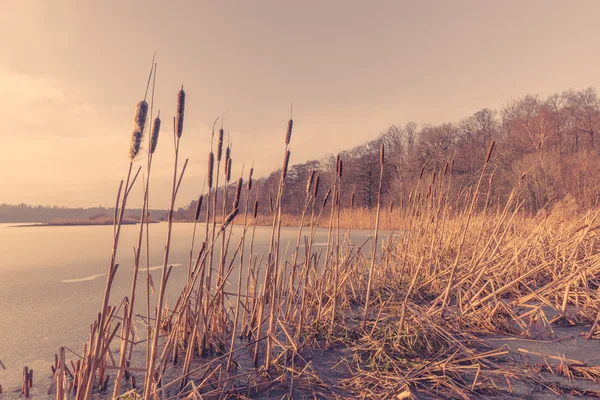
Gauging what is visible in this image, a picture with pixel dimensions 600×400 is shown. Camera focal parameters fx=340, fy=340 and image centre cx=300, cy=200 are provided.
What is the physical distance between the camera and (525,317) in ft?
5.99

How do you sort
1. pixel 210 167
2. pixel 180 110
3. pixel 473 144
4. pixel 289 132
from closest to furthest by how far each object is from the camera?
pixel 180 110 → pixel 210 167 → pixel 289 132 → pixel 473 144

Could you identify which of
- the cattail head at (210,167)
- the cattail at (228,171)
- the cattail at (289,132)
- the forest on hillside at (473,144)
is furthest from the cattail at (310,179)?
the forest on hillside at (473,144)

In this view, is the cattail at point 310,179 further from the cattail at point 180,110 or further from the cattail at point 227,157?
the cattail at point 180,110

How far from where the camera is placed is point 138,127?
0.72 metres

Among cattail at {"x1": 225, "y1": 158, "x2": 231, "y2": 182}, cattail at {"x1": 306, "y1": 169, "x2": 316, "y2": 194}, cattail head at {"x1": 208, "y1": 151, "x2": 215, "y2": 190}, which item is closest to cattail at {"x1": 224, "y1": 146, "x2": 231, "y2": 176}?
cattail at {"x1": 225, "y1": 158, "x2": 231, "y2": 182}

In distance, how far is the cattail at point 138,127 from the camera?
72 cm

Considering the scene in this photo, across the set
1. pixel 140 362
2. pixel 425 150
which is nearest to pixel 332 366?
pixel 140 362

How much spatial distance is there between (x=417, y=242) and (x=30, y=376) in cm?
277

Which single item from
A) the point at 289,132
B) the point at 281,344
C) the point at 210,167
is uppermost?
the point at 289,132

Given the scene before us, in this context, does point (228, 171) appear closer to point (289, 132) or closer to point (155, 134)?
point (289, 132)

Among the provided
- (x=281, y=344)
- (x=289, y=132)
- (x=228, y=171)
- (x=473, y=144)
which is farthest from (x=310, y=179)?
(x=473, y=144)

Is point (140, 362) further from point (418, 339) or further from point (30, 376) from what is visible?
point (418, 339)

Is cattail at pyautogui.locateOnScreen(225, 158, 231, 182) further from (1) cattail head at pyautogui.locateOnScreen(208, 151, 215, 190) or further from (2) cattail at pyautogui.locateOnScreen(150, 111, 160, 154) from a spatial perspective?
(2) cattail at pyautogui.locateOnScreen(150, 111, 160, 154)

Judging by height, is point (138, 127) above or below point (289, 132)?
below
